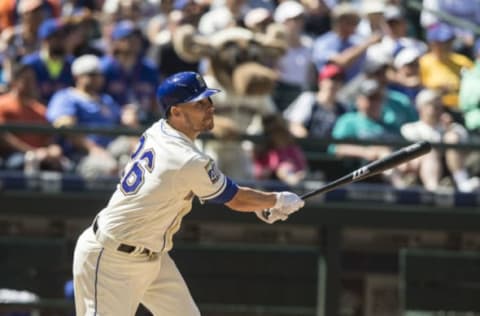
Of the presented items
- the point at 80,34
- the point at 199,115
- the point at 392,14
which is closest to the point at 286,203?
the point at 199,115

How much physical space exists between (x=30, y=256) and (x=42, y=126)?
1.05 m

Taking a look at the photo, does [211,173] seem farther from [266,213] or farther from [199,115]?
[266,213]

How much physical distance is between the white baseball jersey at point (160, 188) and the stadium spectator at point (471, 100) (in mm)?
3898

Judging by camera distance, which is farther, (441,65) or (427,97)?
(441,65)

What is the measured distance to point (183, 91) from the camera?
6105 millimetres

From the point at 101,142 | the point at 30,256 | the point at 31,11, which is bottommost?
the point at 30,256

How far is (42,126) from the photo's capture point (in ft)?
27.4

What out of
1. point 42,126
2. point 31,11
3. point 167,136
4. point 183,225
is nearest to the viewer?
point 167,136

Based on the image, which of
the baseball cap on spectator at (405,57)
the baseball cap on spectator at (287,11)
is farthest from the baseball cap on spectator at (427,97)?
the baseball cap on spectator at (287,11)

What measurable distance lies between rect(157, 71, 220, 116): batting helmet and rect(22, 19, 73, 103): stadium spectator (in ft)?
10.8

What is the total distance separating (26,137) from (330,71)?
2.47 meters

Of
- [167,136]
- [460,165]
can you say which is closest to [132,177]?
[167,136]

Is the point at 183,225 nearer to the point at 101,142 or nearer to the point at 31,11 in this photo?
the point at 101,142

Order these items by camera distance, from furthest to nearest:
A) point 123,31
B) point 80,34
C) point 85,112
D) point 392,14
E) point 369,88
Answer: point 392,14 < point 80,34 < point 123,31 < point 369,88 < point 85,112
